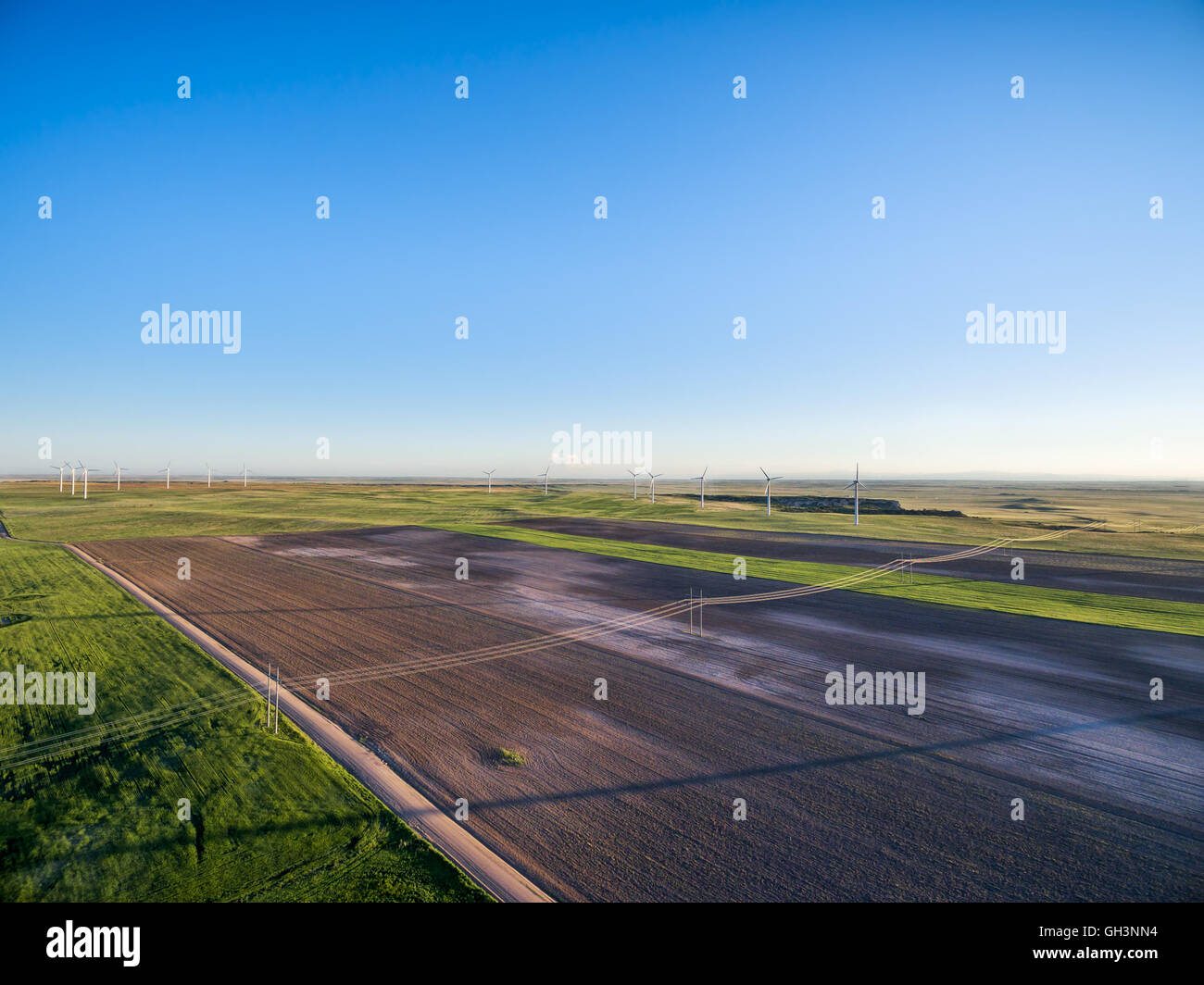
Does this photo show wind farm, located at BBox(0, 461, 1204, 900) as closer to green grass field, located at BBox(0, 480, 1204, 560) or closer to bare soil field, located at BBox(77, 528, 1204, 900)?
bare soil field, located at BBox(77, 528, 1204, 900)

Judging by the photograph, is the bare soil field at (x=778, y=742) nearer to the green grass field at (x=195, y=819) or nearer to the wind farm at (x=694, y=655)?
the wind farm at (x=694, y=655)

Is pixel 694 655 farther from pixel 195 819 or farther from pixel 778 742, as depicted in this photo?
pixel 195 819

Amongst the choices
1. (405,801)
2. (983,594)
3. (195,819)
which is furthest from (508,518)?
(195,819)

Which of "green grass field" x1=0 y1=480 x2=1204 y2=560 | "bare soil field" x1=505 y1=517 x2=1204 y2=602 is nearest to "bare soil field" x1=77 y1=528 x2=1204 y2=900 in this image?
"bare soil field" x1=505 y1=517 x2=1204 y2=602

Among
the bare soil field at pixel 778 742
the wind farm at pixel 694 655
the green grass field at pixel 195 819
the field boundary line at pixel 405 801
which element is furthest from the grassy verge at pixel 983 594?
the green grass field at pixel 195 819
